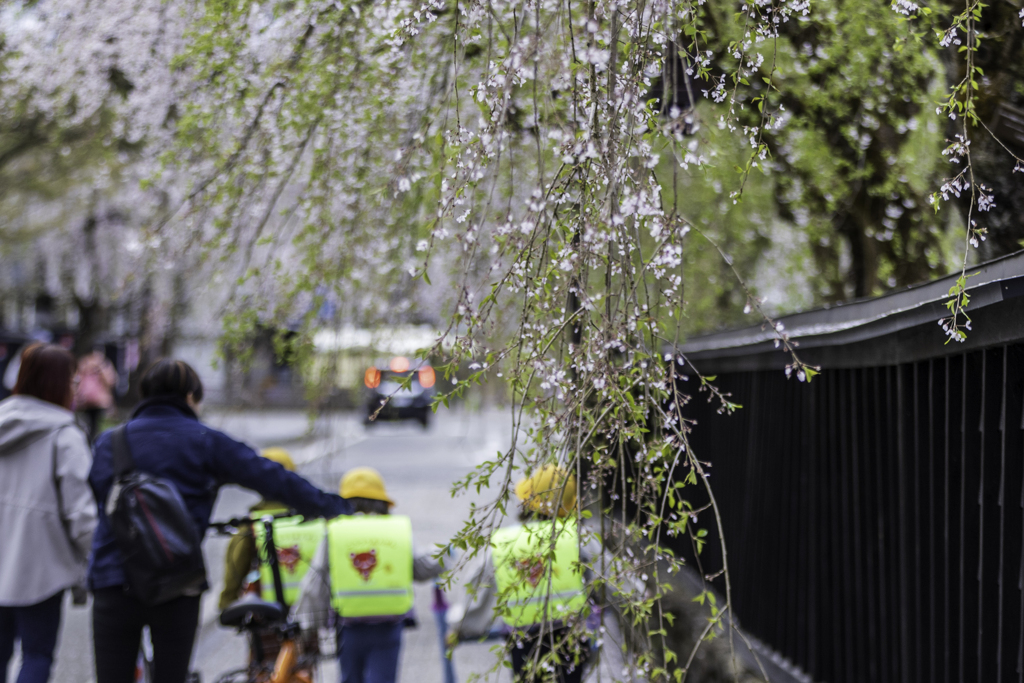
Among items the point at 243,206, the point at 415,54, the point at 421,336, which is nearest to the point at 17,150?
the point at 421,336

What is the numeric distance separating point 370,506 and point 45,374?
1.53 metres

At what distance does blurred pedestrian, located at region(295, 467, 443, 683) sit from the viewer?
4105 millimetres

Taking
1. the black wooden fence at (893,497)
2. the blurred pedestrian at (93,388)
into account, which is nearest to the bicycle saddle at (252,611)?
the black wooden fence at (893,497)

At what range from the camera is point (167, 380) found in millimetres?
3670

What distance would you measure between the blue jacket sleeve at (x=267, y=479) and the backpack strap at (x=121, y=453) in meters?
0.30

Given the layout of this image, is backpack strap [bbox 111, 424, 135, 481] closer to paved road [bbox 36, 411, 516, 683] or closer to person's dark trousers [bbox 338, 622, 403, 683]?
person's dark trousers [bbox 338, 622, 403, 683]

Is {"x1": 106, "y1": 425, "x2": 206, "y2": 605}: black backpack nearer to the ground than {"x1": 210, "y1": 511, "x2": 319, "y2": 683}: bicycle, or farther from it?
farther from it

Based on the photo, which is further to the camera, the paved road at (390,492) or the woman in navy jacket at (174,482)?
the paved road at (390,492)

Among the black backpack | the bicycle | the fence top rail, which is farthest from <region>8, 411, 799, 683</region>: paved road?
the fence top rail

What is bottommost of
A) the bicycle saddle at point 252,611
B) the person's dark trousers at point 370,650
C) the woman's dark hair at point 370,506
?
the person's dark trousers at point 370,650

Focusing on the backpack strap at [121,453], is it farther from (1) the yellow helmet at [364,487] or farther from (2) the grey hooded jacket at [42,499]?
(1) the yellow helmet at [364,487]

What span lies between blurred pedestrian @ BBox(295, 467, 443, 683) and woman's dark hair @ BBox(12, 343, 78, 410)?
1.31 metres

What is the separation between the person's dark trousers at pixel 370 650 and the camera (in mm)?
4180

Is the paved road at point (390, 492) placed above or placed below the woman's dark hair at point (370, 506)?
below
